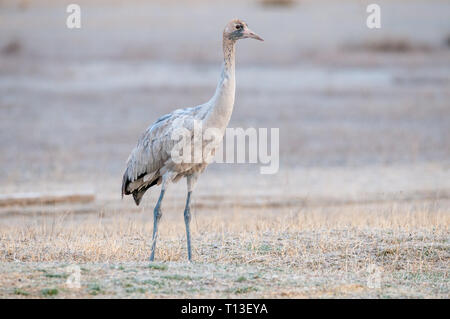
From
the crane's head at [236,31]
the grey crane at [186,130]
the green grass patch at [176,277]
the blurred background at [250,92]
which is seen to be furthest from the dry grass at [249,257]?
the blurred background at [250,92]

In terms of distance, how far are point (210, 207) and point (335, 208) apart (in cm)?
216

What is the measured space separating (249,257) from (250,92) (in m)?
16.1

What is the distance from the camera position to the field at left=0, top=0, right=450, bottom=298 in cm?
752

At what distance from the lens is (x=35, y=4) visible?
40.4 metres

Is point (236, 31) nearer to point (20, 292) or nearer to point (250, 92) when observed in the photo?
point (20, 292)

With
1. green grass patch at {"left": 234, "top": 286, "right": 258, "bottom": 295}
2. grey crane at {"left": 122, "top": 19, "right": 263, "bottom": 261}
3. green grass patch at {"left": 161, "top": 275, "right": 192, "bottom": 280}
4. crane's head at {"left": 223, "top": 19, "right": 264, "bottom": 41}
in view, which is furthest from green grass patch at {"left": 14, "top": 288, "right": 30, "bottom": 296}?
crane's head at {"left": 223, "top": 19, "right": 264, "bottom": 41}

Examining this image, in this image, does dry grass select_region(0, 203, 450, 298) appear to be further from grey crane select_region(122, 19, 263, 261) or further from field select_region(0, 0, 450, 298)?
grey crane select_region(122, 19, 263, 261)

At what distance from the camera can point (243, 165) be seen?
1688cm

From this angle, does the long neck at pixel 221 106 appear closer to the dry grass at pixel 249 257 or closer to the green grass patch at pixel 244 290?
the dry grass at pixel 249 257

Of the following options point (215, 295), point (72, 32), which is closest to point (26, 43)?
point (72, 32)

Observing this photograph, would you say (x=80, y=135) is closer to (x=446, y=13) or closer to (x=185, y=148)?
(x=185, y=148)

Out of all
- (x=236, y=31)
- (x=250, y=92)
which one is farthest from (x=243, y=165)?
(x=236, y=31)

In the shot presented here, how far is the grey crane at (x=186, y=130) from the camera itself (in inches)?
333

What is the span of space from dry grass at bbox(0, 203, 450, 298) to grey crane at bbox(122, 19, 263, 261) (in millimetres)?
599
